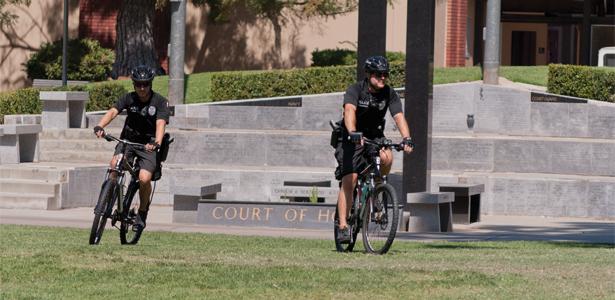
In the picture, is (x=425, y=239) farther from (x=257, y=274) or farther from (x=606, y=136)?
(x=606, y=136)

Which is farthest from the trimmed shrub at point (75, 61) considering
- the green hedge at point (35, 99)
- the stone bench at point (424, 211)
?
the stone bench at point (424, 211)

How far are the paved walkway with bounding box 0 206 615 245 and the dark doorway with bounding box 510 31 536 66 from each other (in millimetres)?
24098

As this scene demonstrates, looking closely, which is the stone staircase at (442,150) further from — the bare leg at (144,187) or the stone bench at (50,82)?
the bare leg at (144,187)

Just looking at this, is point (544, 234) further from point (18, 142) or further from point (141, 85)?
point (18, 142)

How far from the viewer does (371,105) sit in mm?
12883

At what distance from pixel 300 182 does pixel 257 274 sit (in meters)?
11.0

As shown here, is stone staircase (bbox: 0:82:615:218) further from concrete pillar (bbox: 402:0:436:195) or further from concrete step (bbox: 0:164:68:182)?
concrete pillar (bbox: 402:0:436:195)

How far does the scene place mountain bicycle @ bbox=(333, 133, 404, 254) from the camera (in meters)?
12.8

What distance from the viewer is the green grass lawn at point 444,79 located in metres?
29.7

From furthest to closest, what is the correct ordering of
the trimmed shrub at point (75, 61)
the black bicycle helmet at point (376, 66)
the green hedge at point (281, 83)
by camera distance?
the trimmed shrub at point (75, 61) → the green hedge at point (281, 83) → the black bicycle helmet at point (376, 66)

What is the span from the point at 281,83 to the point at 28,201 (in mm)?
8740

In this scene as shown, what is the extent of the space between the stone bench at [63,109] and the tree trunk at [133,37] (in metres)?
8.41

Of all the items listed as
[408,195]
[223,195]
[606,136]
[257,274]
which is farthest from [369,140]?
[606,136]

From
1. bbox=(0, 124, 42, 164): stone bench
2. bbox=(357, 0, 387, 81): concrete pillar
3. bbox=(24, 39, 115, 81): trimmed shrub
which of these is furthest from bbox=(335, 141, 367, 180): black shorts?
bbox=(24, 39, 115, 81): trimmed shrub
